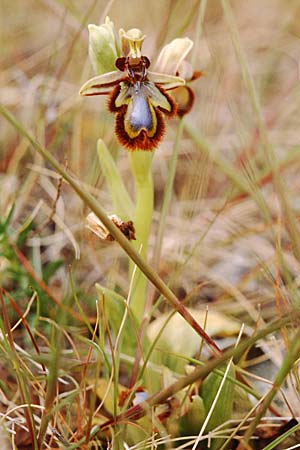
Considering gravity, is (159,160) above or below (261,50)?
below

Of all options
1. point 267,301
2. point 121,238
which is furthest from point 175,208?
point 121,238

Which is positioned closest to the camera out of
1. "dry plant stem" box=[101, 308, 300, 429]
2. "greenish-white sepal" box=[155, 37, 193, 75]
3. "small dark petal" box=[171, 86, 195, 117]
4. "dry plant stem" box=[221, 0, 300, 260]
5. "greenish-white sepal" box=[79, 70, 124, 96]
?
"dry plant stem" box=[101, 308, 300, 429]

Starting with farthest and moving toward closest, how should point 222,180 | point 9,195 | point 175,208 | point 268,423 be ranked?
point 222,180
point 175,208
point 9,195
point 268,423

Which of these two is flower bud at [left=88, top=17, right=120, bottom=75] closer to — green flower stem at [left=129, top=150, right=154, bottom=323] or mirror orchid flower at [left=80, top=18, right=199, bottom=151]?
mirror orchid flower at [left=80, top=18, right=199, bottom=151]

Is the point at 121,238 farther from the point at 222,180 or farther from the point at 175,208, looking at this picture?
the point at 222,180

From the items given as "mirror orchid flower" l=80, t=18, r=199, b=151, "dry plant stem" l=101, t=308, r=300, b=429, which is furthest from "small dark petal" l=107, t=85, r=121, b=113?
"dry plant stem" l=101, t=308, r=300, b=429

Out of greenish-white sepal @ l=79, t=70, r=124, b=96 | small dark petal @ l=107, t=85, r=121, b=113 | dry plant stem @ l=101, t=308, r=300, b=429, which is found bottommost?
dry plant stem @ l=101, t=308, r=300, b=429
